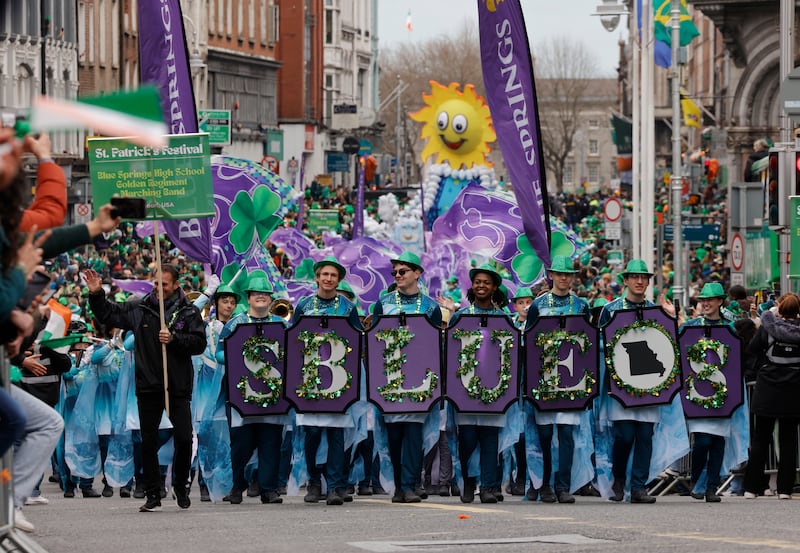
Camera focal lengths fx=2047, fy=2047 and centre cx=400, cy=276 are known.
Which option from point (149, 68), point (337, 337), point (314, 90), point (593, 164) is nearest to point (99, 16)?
point (314, 90)

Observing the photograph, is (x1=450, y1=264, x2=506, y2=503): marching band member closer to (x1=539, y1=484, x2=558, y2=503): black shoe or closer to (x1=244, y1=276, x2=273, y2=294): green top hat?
(x1=539, y1=484, x2=558, y2=503): black shoe

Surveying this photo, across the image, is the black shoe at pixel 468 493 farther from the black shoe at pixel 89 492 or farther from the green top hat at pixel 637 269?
the black shoe at pixel 89 492

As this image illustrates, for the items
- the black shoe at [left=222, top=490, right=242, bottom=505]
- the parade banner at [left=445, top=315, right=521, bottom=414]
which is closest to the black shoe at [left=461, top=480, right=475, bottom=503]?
the parade banner at [left=445, top=315, right=521, bottom=414]

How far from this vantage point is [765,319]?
14.6 m

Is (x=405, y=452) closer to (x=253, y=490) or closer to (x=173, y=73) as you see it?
(x=253, y=490)

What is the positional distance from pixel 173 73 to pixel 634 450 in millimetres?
7351

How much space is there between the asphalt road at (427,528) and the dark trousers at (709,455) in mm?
555

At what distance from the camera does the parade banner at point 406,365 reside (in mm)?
13953

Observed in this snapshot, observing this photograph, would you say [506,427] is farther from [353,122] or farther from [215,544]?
[353,122]

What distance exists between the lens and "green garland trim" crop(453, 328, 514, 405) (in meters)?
14.0

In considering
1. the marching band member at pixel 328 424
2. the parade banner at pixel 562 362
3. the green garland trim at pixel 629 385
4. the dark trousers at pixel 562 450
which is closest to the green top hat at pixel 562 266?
the parade banner at pixel 562 362

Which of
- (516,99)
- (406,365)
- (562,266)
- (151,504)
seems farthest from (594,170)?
(151,504)

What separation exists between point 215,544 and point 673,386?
183 inches

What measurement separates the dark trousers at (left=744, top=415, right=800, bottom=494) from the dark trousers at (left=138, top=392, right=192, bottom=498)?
14.0 ft
